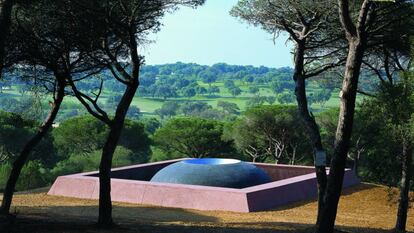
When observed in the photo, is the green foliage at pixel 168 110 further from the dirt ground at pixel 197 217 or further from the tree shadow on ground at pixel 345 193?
the dirt ground at pixel 197 217

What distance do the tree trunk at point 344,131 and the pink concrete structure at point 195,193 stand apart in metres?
8.02

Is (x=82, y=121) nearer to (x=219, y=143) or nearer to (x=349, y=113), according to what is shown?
(x=219, y=143)

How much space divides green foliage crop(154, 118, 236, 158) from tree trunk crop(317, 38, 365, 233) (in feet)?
93.9

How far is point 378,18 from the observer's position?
17391 millimetres

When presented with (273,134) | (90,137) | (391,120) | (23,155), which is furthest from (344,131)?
(90,137)

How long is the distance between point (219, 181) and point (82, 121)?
822 inches

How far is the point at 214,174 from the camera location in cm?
2350

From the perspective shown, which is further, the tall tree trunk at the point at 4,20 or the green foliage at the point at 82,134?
the green foliage at the point at 82,134

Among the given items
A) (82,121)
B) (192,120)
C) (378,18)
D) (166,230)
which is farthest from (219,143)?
(166,230)

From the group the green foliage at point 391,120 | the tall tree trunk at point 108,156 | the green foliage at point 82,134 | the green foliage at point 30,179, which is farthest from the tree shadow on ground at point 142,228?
the green foliage at point 82,134

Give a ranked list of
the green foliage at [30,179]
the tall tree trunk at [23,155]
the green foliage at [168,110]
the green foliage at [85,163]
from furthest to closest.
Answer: the green foliage at [168,110] < the green foliage at [85,163] < the green foliage at [30,179] < the tall tree trunk at [23,155]

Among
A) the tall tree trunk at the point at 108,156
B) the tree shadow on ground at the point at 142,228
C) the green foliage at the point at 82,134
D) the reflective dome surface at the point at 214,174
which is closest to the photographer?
the tree shadow on ground at the point at 142,228

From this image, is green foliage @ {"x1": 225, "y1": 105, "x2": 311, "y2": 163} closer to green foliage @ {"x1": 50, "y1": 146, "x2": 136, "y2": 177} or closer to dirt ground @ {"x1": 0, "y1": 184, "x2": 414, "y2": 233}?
green foliage @ {"x1": 50, "y1": 146, "x2": 136, "y2": 177}

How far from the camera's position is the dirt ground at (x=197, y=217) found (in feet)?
44.2
